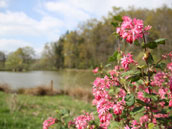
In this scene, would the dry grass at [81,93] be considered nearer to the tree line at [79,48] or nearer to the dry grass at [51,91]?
the dry grass at [51,91]

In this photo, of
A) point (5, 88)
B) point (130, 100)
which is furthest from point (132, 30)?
point (5, 88)

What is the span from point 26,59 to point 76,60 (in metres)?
11.9

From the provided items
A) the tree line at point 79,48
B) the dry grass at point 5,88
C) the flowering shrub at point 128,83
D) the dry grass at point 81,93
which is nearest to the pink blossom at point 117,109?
the flowering shrub at point 128,83

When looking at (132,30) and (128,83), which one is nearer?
(132,30)

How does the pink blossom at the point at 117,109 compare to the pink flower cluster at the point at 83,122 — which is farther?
the pink flower cluster at the point at 83,122

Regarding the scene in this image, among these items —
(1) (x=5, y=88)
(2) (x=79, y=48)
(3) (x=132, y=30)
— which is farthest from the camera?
(2) (x=79, y=48)

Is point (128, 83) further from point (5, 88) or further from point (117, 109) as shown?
point (5, 88)

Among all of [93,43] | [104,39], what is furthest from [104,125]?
[93,43]

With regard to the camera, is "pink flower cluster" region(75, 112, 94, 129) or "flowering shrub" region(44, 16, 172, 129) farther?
"pink flower cluster" region(75, 112, 94, 129)

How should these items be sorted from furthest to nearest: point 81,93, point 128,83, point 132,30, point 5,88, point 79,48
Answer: point 79,48 < point 5,88 < point 81,93 < point 128,83 < point 132,30

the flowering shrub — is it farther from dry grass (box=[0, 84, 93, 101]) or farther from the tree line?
the tree line

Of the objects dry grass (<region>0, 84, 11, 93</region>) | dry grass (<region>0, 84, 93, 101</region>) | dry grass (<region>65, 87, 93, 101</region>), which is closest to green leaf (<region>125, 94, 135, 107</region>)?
dry grass (<region>65, 87, 93, 101</region>)

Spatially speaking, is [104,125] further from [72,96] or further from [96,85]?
[72,96]

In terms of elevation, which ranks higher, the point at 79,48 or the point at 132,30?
the point at 79,48
